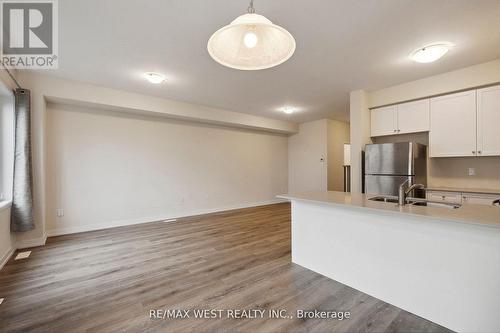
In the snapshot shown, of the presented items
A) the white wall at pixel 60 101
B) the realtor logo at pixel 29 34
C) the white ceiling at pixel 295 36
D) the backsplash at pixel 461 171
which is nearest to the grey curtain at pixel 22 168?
the white wall at pixel 60 101

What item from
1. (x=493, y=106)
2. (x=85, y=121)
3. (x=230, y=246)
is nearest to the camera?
(x=493, y=106)

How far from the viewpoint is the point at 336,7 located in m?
1.92

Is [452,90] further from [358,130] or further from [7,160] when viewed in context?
[7,160]

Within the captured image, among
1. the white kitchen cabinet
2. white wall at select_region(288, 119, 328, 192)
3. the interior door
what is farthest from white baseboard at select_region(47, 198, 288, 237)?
the white kitchen cabinet

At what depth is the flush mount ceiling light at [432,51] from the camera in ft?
8.20

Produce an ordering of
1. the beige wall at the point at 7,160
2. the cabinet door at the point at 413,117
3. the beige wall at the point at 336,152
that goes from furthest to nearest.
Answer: the beige wall at the point at 336,152
the cabinet door at the point at 413,117
the beige wall at the point at 7,160


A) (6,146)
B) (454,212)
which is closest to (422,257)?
(454,212)

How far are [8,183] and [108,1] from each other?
305cm

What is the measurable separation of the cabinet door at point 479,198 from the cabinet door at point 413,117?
117 centimetres

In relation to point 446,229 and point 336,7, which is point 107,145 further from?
point 446,229

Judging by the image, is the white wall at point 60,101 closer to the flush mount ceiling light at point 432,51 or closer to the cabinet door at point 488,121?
the flush mount ceiling light at point 432,51

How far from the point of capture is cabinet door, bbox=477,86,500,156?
295cm

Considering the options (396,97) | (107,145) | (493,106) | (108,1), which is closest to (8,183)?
(107,145)

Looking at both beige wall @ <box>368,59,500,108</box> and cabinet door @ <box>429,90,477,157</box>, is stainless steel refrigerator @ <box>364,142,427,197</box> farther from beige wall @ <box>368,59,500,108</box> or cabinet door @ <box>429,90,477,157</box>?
beige wall @ <box>368,59,500,108</box>
